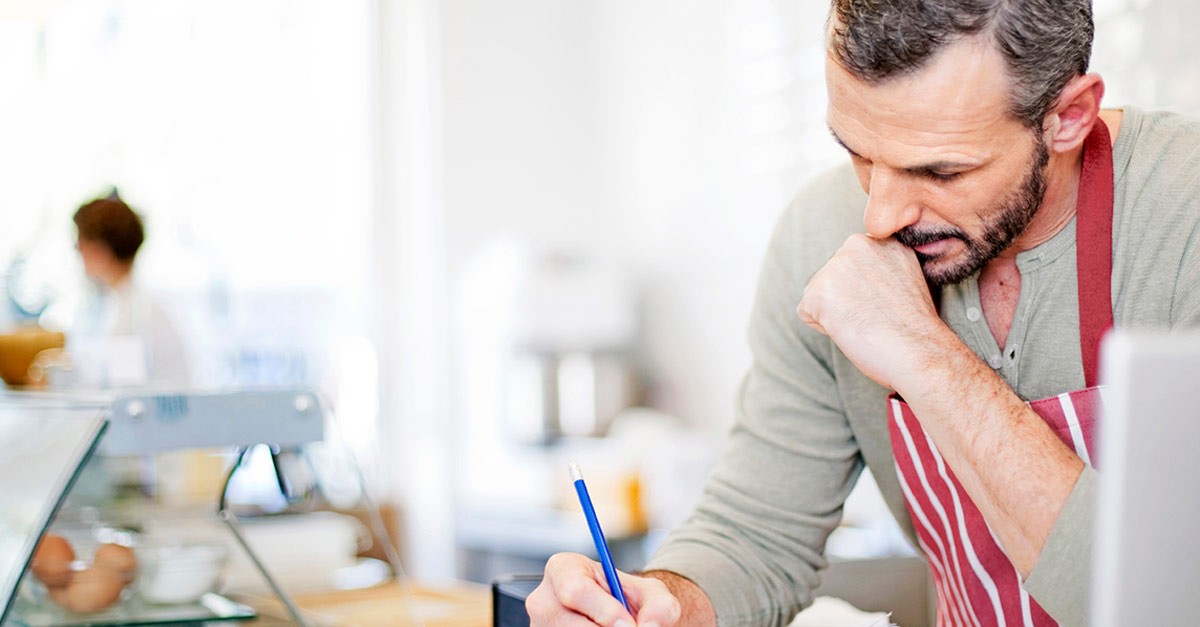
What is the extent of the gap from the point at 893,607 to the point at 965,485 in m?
0.39

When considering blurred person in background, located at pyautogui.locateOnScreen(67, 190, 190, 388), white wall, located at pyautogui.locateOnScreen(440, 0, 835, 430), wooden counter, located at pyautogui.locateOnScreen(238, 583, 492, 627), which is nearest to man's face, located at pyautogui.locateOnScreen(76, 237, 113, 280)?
blurred person in background, located at pyautogui.locateOnScreen(67, 190, 190, 388)

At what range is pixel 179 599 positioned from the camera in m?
1.45

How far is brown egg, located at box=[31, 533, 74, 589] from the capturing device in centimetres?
141

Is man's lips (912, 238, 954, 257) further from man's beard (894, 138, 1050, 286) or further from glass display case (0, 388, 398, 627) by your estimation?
glass display case (0, 388, 398, 627)

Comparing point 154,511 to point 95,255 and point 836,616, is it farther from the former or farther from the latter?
point 95,255

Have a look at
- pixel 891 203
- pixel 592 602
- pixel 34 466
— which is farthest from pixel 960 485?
pixel 34 466

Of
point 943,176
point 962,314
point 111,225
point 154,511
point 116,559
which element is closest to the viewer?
point 943,176

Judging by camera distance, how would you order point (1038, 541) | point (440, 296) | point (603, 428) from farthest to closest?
point (440, 296), point (603, 428), point (1038, 541)

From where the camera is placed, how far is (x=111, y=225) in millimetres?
3490

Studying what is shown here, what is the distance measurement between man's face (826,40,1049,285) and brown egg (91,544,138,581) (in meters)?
0.95

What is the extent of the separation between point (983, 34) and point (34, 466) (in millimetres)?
1230

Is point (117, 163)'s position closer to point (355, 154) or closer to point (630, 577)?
point (355, 154)

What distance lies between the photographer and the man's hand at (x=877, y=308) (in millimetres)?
1056

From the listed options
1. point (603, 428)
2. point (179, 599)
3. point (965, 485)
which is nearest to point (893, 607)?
point (965, 485)
